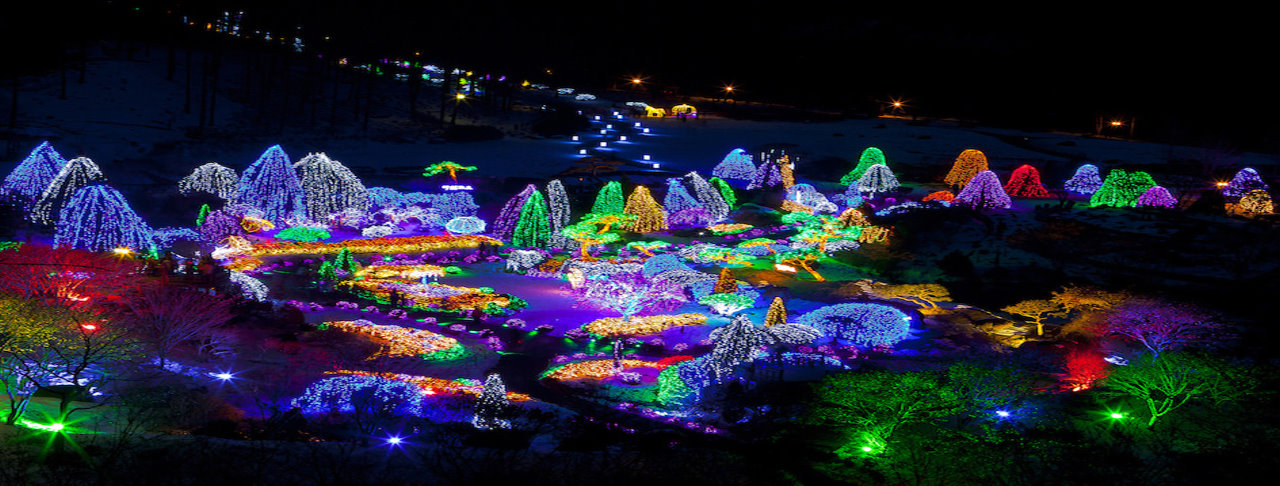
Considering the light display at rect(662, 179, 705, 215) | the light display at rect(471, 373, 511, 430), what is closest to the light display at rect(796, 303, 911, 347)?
the light display at rect(471, 373, 511, 430)

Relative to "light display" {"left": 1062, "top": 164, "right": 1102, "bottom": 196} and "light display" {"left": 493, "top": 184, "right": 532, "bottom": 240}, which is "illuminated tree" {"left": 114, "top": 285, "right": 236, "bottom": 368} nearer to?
"light display" {"left": 493, "top": 184, "right": 532, "bottom": 240}

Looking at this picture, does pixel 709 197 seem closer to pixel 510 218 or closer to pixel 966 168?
pixel 510 218

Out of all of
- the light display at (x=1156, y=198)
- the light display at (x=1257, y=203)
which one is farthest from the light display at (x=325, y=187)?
the light display at (x=1257, y=203)

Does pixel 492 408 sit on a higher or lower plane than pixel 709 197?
lower

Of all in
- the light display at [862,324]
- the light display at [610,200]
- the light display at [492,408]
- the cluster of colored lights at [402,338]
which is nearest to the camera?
the light display at [492,408]

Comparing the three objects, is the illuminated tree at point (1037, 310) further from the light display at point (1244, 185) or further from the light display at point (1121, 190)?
the light display at point (1244, 185)

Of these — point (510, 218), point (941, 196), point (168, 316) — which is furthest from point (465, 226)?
point (941, 196)

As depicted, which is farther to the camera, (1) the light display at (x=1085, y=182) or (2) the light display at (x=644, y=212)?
(1) the light display at (x=1085, y=182)
